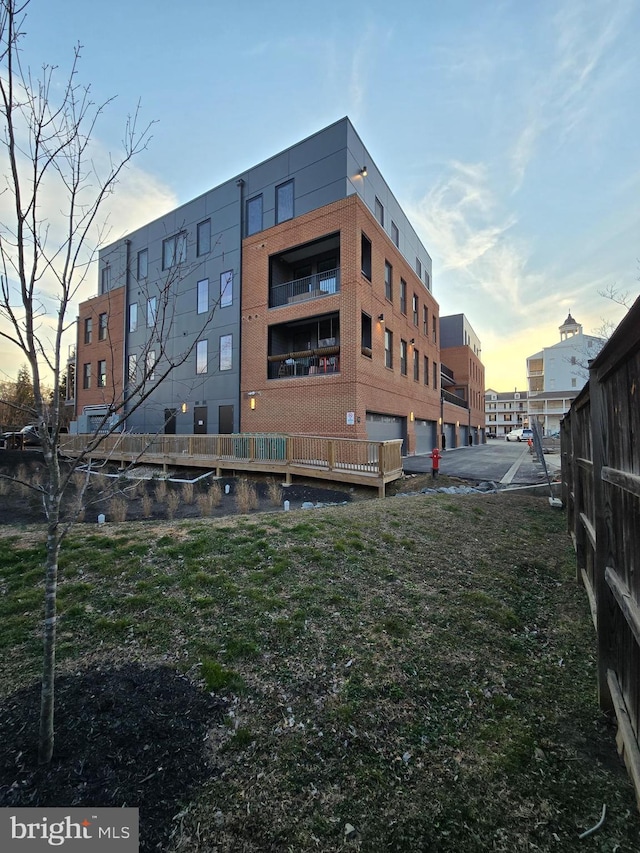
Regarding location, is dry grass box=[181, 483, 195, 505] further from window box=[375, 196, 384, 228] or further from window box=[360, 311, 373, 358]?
window box=[375, 196, 384, 228]

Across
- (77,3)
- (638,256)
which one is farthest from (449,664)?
(638,256)

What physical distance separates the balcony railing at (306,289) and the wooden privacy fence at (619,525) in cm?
1580

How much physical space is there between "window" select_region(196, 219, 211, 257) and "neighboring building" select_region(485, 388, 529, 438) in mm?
88460

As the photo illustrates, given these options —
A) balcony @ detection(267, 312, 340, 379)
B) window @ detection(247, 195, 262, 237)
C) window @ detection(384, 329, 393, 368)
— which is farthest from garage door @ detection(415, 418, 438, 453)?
window @ detection(247, 195, 262, 237)

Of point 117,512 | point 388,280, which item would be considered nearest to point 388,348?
point 388,280

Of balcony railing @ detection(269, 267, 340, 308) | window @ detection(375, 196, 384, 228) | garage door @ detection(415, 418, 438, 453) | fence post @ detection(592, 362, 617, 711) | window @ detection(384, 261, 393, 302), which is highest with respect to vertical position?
window @ detection(375, 196, 384, 228)

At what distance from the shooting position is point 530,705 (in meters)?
2.47

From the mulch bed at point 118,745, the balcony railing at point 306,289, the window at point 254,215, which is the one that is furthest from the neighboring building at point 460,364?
the mulch bed at point 118,745

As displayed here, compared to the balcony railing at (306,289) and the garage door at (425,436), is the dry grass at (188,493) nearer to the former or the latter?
the balcony railing at (306,289)

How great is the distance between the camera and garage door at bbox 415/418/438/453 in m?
24.5

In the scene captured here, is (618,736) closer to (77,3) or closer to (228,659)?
(228,659)

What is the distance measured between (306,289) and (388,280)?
4779 millimetres

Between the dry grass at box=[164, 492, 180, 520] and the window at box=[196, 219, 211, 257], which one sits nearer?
the dry grass at box=[164, 492, 180, 520]

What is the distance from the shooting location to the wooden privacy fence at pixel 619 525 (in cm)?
182
